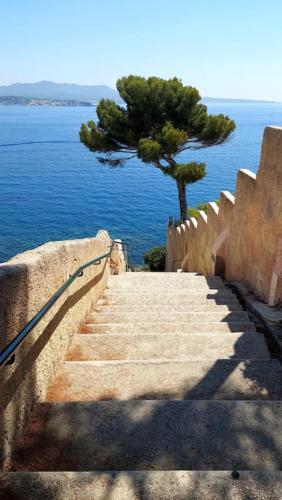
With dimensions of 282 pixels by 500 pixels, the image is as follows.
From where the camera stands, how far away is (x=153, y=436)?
8.02 feet

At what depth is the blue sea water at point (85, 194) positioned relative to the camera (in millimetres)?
42013

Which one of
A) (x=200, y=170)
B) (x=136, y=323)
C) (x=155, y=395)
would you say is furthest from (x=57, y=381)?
(x=200, y=170)

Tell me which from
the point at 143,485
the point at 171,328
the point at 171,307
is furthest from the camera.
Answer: the point at 171,307

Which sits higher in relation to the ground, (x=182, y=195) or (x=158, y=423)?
(x=158, y=423)

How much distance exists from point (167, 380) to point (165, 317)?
1.98 metres

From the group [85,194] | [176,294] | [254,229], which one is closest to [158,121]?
[176,294]

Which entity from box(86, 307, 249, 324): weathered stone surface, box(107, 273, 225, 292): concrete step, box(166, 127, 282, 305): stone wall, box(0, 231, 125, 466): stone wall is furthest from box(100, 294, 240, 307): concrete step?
box(0, 231, 125, 466): stone wall

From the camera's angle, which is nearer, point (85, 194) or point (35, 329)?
point (35, 329)

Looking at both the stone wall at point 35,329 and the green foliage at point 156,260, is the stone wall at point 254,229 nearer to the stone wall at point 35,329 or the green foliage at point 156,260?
the stone wall at point 35,329

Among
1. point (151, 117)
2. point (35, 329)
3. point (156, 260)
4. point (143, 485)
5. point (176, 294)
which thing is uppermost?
point (151, 117)

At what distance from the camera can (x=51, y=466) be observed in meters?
2.27

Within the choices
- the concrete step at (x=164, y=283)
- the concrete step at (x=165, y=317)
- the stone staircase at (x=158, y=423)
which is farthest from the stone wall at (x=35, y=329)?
the concrete step at (x=164, y=283)

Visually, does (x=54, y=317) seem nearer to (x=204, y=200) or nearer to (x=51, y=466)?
(x=51, y=466)

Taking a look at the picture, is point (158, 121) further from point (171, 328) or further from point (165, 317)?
point (171, 328)
